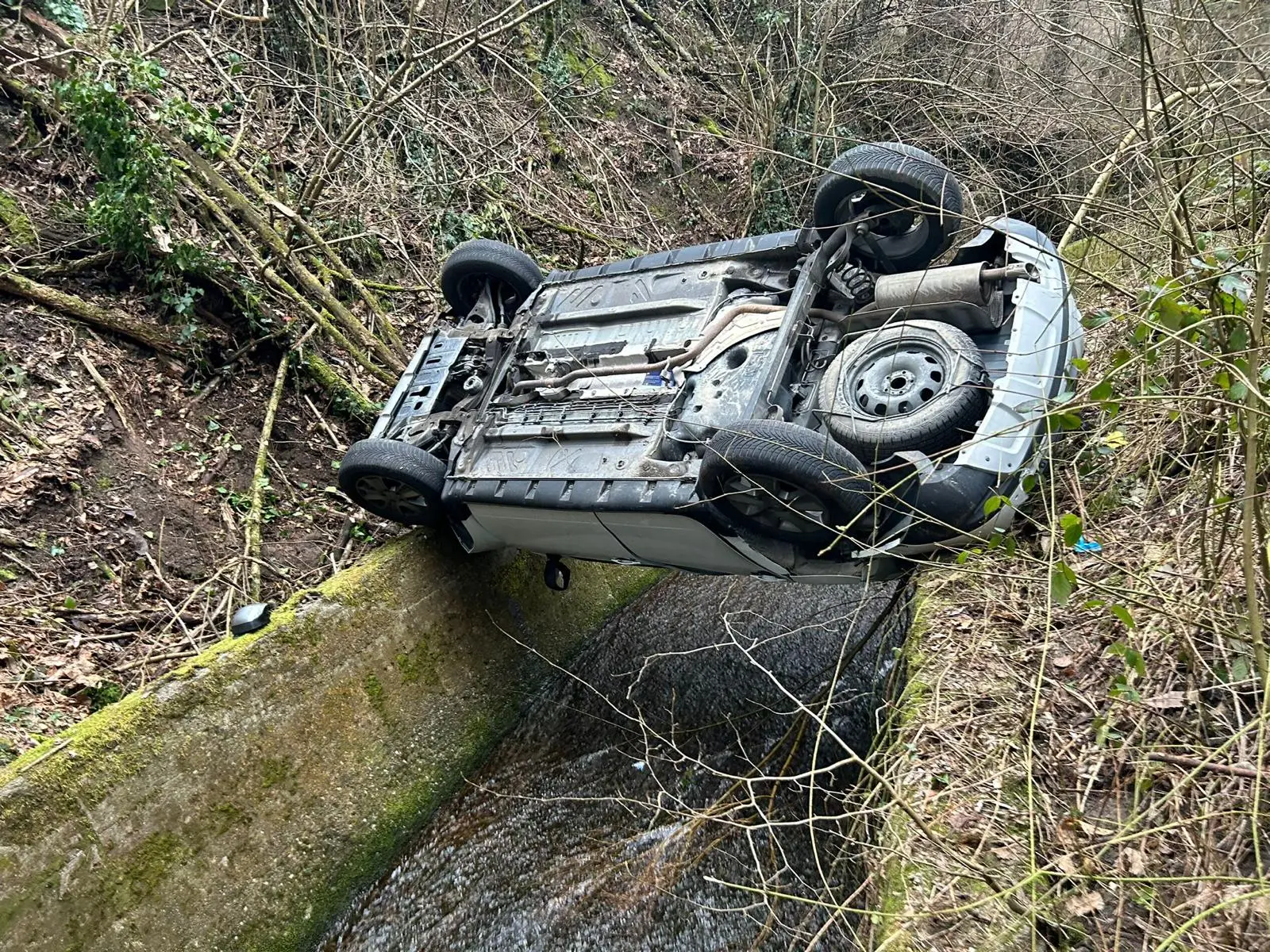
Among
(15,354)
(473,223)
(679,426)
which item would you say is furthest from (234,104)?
(679,426)

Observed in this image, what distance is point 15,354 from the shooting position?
16.1 ft

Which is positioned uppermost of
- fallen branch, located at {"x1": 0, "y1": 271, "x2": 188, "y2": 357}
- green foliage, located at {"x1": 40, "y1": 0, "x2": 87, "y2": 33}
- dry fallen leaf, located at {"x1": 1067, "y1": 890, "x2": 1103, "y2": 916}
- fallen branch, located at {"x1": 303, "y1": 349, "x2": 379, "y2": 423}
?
green foliage, located at {"x1": 40, "y1": 0, "x2": 87, "y2": 33}

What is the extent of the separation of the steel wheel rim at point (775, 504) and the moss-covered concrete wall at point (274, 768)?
2.05m

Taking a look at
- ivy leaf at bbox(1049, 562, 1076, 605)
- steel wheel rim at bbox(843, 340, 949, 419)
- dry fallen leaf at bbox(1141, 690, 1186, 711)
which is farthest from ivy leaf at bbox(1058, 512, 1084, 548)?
steel wheel rim at bbox(843, 340, 949, 419)

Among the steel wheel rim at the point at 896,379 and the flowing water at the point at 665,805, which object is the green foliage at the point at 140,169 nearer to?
the flowing water at the point at 665,805

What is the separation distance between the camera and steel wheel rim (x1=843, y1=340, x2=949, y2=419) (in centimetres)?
355

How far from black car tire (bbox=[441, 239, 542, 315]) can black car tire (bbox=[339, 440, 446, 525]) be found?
148cm

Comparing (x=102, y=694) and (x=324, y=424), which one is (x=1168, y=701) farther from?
(x=324, y=424)

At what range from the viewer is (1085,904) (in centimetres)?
211

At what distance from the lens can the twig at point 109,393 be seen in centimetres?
502

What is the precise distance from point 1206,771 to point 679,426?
2.23 m

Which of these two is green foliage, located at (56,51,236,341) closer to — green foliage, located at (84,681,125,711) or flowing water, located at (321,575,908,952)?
green foliage, located at (84,681,125,711)

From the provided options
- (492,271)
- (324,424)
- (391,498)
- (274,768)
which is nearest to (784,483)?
(391,498)

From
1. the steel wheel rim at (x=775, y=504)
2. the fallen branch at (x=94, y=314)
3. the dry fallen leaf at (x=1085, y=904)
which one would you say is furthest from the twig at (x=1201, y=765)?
the fallen branch at (x=94, y=314)
